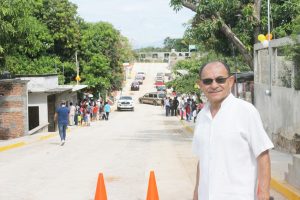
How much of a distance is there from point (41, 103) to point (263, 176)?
30257 mm

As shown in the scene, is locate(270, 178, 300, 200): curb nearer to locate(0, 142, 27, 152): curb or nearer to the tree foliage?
locate(0, 142, 27, 152): curb

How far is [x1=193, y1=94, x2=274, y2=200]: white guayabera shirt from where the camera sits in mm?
4035

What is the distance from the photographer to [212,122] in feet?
13.5

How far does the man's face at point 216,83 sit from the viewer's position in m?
4.23

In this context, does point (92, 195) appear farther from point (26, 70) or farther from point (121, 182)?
point (26, 70)

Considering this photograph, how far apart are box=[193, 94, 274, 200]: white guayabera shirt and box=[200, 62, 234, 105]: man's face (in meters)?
0.18

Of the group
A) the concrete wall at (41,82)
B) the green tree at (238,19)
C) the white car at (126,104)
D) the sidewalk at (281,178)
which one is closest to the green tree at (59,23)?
the white car at (126,104)

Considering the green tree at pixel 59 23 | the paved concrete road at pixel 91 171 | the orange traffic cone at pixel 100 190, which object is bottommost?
the paved concrete road at pixel 91 171

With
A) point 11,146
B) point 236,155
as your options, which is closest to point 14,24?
point 11,146

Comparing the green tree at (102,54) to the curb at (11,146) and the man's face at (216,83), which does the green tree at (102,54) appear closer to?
the curb at (11,146)

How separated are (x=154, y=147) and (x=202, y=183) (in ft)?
53.8

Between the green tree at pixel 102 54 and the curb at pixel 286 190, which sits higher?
the green tree at pixel 102 54

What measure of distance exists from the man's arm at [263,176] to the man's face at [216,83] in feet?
1.66

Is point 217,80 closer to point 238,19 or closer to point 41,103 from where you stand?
point 238,19
